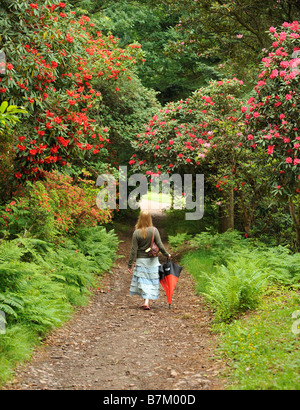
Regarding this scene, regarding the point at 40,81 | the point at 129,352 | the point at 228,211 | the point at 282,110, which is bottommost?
the point at 129,352

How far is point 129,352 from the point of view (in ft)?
20.1

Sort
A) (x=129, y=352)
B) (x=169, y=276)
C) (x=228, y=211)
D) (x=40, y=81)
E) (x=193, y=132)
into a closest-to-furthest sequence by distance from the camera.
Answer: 1. (x=129, y=352)
2. (x=40, y=81)
3. (x=169, y=276)
4. (x=193, y=132)
5. (x=228, y=211)

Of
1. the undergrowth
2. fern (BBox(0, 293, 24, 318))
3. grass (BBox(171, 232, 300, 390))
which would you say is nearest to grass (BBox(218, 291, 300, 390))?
grass (BBox(171, 232, 300, 390))

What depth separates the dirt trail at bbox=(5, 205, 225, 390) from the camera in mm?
4918

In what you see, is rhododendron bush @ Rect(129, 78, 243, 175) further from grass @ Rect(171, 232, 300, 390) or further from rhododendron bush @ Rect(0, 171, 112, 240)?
grass @ Rect(171, 232, 300, 390)

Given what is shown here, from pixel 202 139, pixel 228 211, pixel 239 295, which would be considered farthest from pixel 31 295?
pixel 228 211

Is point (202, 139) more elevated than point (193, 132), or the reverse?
point (193, 132)

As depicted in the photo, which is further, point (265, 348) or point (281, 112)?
point (281, 112)

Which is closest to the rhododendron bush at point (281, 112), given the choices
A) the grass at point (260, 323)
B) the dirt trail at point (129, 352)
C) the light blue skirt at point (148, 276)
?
the grass at point (260, 323)

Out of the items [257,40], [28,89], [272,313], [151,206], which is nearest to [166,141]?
[257,40]

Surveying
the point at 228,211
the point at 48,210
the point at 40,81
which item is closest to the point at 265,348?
the point at 48,210

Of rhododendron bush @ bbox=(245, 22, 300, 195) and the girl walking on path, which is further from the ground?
rhododendron bush @ bbox=(245, 22, 300, 195)

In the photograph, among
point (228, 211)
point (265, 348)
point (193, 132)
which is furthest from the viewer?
point (228, 211)

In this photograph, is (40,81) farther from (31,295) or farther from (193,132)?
(193,132)
